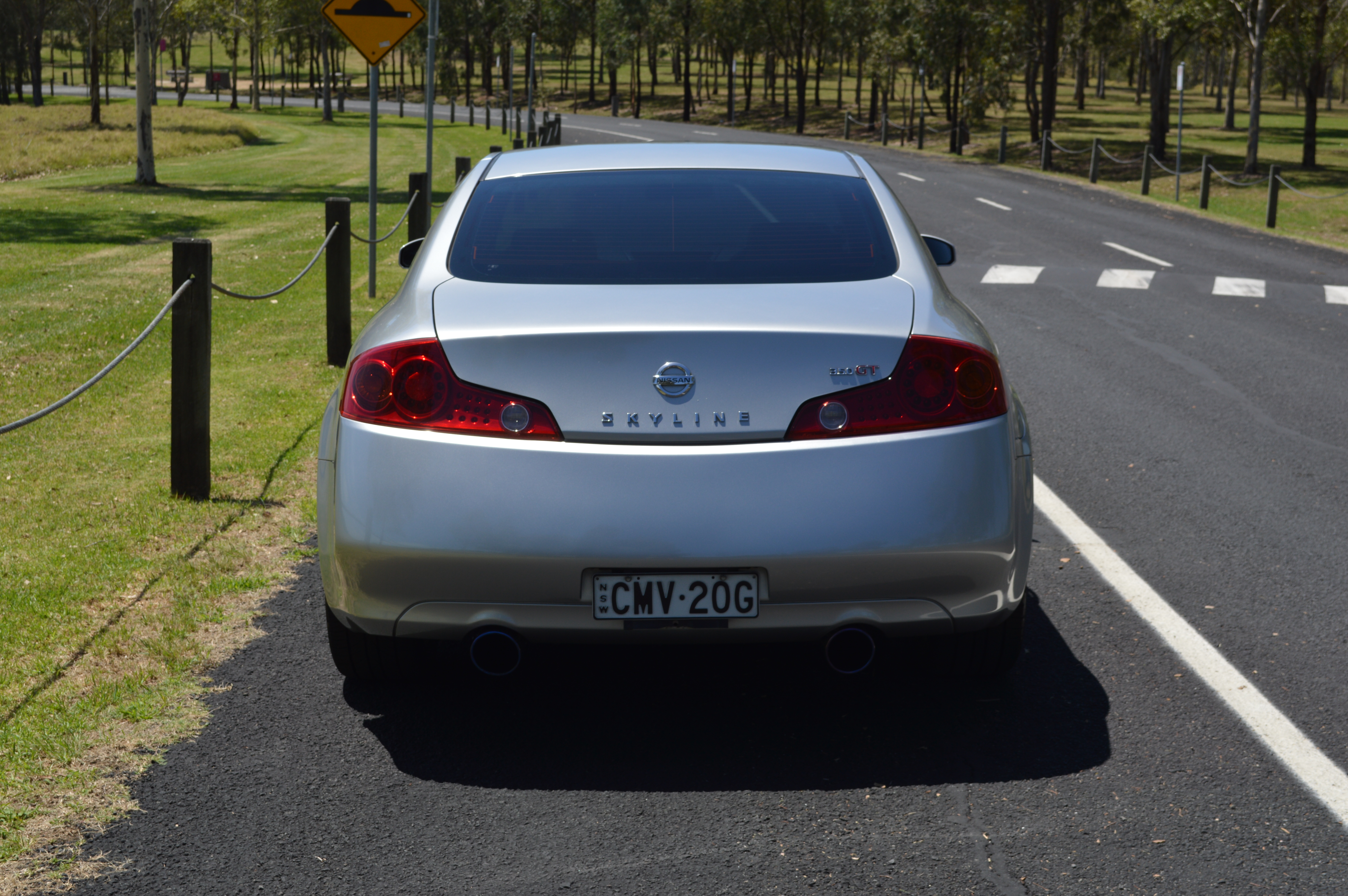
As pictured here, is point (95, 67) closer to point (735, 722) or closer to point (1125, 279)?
point (1125, 279)

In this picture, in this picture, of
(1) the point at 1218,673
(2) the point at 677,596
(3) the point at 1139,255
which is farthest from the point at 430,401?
(3) the point at 1139,255

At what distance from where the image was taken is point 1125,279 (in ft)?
49.9

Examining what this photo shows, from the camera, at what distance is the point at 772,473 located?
11.0 ft

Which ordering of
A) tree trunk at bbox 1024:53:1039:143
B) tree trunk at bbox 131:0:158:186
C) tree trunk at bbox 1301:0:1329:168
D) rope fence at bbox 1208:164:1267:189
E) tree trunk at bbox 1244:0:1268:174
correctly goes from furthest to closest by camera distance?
1. tree trunk at bbox 1024:53:1039:143
2. tree trunk at bbox 1301:0:1329:168
3. tree trunk at bbox 1244:0:1268:174
4. rope fence at bbox 1208:164:1267:189
5. tree trunk at bbox 131:0:158:186

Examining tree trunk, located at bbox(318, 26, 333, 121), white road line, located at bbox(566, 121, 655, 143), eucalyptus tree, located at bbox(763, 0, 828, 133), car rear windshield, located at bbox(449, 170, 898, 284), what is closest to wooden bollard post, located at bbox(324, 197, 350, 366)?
car rear windshield, located at bbox(449, 170, 898, 284)

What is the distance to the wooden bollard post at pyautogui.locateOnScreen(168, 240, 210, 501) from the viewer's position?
5.87 metres

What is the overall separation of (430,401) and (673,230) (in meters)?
1.08

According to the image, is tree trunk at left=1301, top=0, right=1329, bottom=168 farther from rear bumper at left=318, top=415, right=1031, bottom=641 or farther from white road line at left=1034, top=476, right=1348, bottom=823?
rear bumper at left=318, top=415, right=1031, bottom=641

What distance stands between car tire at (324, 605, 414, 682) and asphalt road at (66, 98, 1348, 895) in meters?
0.09

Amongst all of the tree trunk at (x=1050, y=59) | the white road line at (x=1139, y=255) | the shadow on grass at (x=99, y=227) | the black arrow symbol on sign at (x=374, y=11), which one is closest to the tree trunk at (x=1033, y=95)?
the tree trunk at (x=1050, y=59)

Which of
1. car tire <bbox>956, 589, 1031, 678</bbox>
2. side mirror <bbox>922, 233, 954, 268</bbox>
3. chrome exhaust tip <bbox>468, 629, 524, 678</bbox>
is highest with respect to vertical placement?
side mirror <bbox>922, 233, 954, 268</bbox>

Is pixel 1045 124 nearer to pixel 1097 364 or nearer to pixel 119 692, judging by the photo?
pixel 1097 364

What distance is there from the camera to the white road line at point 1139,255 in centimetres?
1670

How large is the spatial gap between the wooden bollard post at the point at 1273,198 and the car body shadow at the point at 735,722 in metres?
20.8
